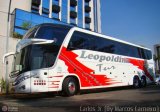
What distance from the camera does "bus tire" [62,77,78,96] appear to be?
10.8 m

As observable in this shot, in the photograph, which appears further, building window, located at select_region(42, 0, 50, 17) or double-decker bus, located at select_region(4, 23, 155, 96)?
building window, located at select_region(42, 0, 50, 17)

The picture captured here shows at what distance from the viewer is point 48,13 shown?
142 ft

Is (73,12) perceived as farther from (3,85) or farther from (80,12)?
(3,85)

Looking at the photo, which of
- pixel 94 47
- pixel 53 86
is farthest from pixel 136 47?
pixel 53 86

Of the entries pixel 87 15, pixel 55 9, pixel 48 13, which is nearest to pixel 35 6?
pixel 48 13

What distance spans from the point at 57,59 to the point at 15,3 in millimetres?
27799

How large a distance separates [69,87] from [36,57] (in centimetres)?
230

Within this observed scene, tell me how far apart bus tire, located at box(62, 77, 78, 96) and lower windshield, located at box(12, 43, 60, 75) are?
1.24m

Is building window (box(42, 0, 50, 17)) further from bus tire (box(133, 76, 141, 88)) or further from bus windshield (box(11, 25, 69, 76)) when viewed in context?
bus windshield (box(11, 25, 69, 76))

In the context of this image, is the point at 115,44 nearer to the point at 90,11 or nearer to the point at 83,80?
the point at 83,80

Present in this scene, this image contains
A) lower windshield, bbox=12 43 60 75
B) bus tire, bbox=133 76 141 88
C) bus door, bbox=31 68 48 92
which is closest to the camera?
bus door, bbox=31 68 48 92

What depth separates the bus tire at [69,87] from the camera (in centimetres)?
1082

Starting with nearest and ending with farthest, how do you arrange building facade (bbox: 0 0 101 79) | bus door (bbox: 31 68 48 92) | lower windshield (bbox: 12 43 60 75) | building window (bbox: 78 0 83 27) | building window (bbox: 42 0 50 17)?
bus door (bbox: 31 68 48 92) → lower windshield (bbox: 12 43 60 75) → building facade (bbox: 0 0 101 79) → building window (bbox: 42 0 50 17) → building window (bbox: 78 0 83 27)

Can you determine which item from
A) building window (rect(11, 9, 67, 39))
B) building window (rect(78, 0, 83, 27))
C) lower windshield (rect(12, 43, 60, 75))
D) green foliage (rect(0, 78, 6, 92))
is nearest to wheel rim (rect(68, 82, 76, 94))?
lower windshield (rect(12, 43, 60, 75))
